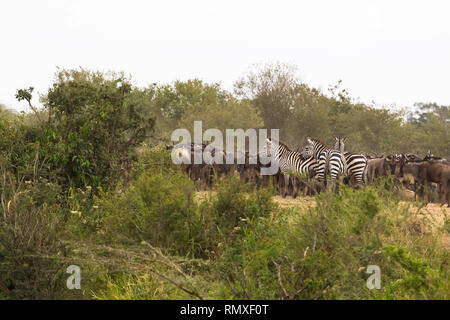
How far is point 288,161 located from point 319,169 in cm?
136

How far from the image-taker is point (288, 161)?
1709cm

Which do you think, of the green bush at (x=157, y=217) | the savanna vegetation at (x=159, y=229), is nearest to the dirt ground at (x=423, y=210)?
the savanna vegetation at (x=159, y=229)

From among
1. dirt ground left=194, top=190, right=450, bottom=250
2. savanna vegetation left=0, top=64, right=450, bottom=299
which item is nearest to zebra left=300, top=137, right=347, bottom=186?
dirt ground left=194, top=190, right=450, bottom=250

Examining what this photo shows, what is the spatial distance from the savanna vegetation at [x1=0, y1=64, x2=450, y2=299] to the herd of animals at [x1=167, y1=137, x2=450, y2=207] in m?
5.38

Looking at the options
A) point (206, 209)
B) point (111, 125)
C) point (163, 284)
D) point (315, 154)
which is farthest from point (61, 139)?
point (315, 154)

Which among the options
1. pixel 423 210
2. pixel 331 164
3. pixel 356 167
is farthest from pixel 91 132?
pixel 356 167

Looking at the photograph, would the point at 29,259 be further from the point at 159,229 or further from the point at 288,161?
the point at 288,161

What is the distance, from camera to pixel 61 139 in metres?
9.00

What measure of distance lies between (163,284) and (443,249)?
367 centimetres

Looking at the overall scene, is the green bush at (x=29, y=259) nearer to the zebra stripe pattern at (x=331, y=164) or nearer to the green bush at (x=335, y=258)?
the green bush at (x=335, y=258)

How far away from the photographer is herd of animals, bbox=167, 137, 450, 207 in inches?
593

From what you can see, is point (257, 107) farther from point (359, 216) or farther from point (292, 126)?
point (359, 216)

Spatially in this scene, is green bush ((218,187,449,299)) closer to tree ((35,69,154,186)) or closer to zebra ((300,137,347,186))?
tree ((35,69,154,186))

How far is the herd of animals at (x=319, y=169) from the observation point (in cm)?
1505
